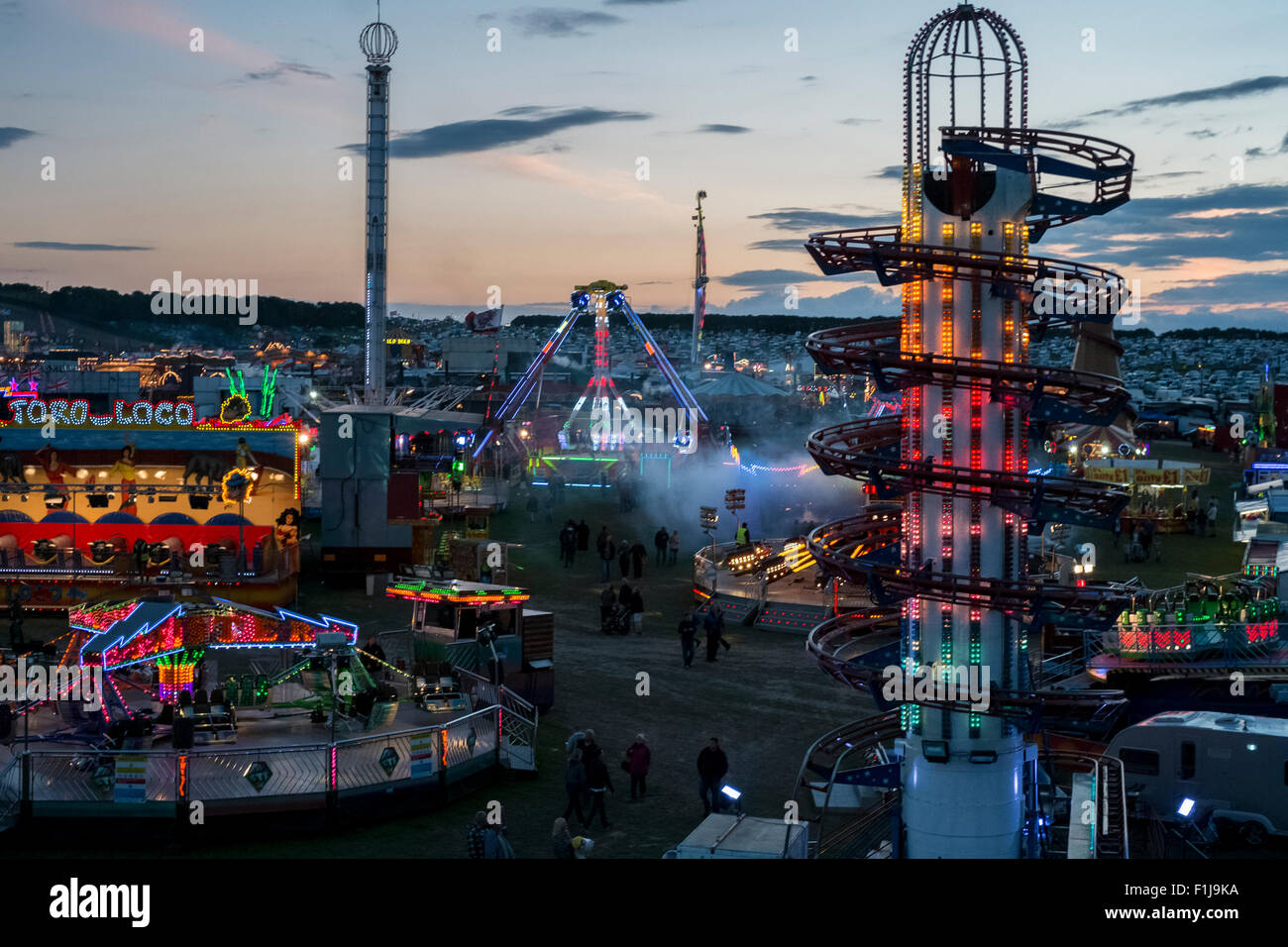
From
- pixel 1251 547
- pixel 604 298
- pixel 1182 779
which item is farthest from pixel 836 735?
pixel 604 298

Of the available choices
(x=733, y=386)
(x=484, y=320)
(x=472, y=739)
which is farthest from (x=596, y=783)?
(x=484, y=320)

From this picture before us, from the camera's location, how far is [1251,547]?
29688mm

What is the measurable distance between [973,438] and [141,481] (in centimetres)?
2551

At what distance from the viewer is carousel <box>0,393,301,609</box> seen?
33562 millimetres

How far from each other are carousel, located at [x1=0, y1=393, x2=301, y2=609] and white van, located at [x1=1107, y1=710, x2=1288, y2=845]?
21668 millimetres

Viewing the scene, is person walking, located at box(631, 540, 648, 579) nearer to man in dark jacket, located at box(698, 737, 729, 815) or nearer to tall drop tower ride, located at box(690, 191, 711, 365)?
man in dark jacket, located at box(698, 737, 729, 815)

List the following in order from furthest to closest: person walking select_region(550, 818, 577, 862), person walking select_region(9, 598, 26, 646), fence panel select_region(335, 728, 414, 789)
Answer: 1. person walking select_region(9, 598, 26, 646)
2. fence panel select_region(335, 728, 414, 789)
3. person walking select_region(550, 818, 577, 862)

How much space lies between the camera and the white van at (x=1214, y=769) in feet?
52.6

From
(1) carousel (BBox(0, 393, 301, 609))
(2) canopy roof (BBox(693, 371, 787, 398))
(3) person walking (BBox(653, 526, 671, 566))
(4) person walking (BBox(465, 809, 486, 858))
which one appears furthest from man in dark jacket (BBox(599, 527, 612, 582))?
(2) canopy roof (BBox(693, 371, 787, 398))

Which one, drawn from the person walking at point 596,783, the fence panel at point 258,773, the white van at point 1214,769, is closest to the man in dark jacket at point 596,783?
the person walking at point 596,783

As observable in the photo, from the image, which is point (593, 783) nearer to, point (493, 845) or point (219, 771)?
point (493, 845)

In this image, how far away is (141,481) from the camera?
34.4 metres
